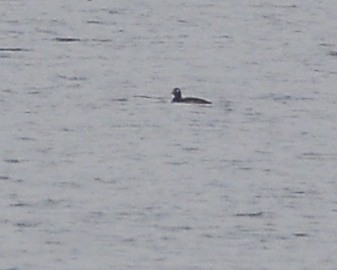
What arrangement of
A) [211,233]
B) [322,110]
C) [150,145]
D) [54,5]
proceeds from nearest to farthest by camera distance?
[211,233]
[150,145]
[322,110]
[54,5]

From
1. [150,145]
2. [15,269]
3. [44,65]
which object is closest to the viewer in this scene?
[15,269]

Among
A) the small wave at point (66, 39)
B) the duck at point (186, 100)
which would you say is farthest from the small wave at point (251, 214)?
the small wave at point (66, 39)

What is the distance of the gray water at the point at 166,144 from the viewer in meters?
17.7

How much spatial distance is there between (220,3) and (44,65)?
10.9m

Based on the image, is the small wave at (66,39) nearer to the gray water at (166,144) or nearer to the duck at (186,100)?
the gray water at (166,144)

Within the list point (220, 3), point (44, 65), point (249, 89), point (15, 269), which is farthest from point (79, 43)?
point (15, 269)

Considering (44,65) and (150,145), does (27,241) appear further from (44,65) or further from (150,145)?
(44,65)

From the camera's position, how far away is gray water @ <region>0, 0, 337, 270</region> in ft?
58.0

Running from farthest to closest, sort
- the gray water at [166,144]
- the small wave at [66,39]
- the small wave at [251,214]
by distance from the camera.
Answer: the small wave at [66,39] < the small wave at [251,214] < the gray water at [166,144]

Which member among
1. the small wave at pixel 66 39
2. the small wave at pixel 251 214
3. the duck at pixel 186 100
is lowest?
the small wave at pixel 66 39

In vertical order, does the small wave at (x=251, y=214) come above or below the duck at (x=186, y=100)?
above

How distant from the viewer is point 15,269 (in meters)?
16.7

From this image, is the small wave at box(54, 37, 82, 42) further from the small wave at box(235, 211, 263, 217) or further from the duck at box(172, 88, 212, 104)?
the small wave at box(235, 211, 263, 217)

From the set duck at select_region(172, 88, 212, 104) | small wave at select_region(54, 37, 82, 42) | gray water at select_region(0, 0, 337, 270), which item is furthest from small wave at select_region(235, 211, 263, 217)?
small wave at select_region(54, 37, 82, 42)
